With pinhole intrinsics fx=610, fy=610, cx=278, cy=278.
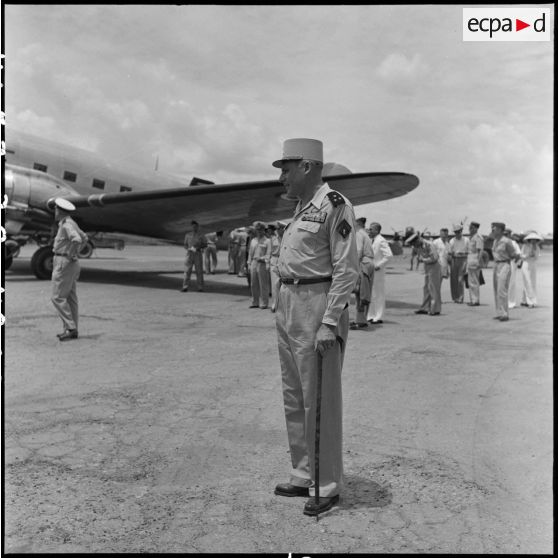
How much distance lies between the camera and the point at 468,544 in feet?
10.1

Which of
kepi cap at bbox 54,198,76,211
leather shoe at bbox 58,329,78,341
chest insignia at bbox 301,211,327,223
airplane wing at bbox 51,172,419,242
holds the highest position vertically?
airplane wing at bbox 51,172,419,242

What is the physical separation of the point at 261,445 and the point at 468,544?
6.11 feet

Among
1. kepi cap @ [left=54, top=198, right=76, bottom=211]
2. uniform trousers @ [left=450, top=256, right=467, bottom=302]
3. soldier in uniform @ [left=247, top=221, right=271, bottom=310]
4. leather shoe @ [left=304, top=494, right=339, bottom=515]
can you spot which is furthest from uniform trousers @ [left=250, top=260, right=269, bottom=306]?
leather shoe @ [left=304, top=494, right=339, bottom=515]

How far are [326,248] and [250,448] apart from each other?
1.71m

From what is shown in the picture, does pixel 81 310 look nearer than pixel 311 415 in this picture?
No

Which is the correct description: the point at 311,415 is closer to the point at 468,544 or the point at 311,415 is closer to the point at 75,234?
the point at 468,544

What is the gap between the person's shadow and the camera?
361 centimetres

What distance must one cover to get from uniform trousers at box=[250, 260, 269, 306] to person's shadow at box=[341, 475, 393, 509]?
9287mm

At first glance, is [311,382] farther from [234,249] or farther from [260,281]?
[234,249]

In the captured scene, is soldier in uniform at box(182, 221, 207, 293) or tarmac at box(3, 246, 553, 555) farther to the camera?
soldier in uniform at box(182, 221, 207, 293)

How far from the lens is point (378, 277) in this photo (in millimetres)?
11711

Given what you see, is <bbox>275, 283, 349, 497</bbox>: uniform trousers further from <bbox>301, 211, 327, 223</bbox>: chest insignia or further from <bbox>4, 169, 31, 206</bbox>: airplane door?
<bbox>4, 169, 31, 206</bbox>: airplane door

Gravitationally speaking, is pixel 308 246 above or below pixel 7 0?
below

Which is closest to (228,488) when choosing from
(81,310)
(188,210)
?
(81,310)
